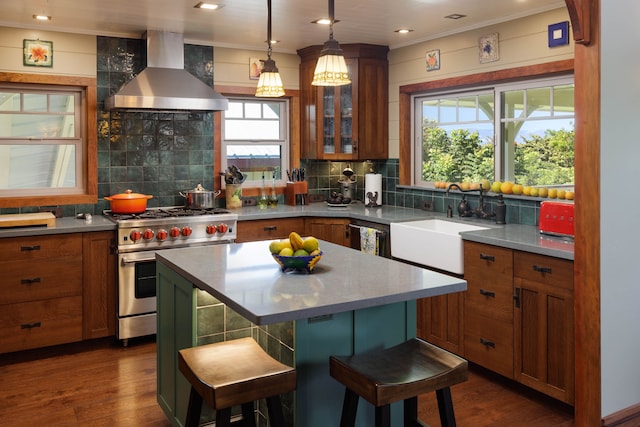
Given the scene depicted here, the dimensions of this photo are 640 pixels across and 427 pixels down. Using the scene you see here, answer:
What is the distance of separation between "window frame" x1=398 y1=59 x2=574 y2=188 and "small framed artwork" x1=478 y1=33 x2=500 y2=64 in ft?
0.35

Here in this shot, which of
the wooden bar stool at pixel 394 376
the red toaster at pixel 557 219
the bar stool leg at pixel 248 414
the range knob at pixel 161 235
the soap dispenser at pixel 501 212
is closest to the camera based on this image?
the wooden bar stool at pixel 394 376

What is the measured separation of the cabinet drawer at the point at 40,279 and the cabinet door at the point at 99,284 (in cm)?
7

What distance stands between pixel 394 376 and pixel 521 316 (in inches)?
67.0

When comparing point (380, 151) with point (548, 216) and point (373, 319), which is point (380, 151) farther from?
point (373, 319)

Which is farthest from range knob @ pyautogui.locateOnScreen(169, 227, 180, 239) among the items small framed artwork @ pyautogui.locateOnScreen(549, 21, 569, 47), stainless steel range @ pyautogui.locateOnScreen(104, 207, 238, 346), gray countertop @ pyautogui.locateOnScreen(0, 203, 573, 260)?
small framed artwork @ pyautogui.locateOnScreen(549, 21, 569, 47)

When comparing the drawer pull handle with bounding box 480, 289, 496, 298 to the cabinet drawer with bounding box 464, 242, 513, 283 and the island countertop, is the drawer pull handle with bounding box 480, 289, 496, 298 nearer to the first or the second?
the cabinet drawer with bounding box 464, 242, 513, 283

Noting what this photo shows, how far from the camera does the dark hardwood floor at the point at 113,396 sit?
3.40 meters

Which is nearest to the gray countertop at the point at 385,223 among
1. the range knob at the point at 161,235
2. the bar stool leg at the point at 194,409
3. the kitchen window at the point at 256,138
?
the range knob at the point at 161,235

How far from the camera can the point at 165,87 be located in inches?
194

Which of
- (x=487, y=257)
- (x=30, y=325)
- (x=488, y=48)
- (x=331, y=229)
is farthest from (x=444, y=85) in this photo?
(x=30, y=325)

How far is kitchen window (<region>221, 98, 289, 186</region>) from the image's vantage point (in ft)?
19.1

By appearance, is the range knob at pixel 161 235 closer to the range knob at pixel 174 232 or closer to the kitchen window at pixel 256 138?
the range knob at pixel 174 232

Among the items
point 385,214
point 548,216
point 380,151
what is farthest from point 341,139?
point 548,216

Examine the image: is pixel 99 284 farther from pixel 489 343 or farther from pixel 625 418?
pixel 625 418
